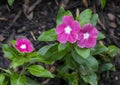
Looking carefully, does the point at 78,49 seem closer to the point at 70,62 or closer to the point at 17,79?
the point at 70,62

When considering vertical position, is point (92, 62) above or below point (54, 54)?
below

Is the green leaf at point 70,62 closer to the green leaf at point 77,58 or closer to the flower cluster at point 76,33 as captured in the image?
the green leaf at point 77,58

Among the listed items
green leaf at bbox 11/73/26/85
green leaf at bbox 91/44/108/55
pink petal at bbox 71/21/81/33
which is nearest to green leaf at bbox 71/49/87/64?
green leaf at bbox 91/44/108/55

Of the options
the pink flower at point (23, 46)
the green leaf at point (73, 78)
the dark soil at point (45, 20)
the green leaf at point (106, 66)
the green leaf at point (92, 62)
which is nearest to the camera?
the pink flower at point (23, 46)

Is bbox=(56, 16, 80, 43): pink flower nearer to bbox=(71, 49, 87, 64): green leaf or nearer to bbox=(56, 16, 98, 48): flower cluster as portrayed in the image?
bbox=(56, 16, 98, 48): flower cluster

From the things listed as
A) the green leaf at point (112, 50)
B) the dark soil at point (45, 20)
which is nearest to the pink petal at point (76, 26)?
the green leaf at point (112, 50)

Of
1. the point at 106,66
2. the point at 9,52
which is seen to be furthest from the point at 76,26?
the point at 106,66
